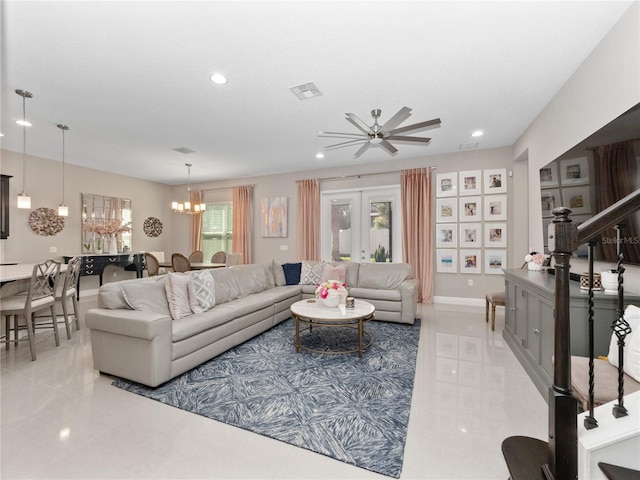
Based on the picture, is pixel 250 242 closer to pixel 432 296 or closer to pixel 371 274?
pixel 371 274

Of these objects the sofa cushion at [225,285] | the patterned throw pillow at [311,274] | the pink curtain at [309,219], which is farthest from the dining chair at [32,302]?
the pink curtain at [309,219]

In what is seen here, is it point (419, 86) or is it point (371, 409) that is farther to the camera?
point (419, 86)

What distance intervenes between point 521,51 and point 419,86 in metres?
0.90

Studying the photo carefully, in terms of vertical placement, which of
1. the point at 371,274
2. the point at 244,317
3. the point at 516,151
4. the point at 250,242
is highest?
the point at 516,151

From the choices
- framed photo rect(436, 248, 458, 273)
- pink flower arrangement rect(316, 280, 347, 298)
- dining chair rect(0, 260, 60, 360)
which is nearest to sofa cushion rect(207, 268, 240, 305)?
pink flower arrangement rect(316, 280, 347, 298)

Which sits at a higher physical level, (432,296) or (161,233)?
(161,233)

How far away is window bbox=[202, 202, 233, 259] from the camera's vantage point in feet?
25.6

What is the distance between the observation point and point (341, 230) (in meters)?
6.52

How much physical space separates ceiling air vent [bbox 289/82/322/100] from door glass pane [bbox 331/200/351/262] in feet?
11.0

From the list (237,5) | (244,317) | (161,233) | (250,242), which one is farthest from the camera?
(161,233)

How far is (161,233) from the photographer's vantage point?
8.15 metres

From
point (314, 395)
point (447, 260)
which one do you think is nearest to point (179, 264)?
point (314, 395)

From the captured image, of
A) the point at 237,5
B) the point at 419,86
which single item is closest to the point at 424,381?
the point at 419,86

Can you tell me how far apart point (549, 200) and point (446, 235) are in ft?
7.71
